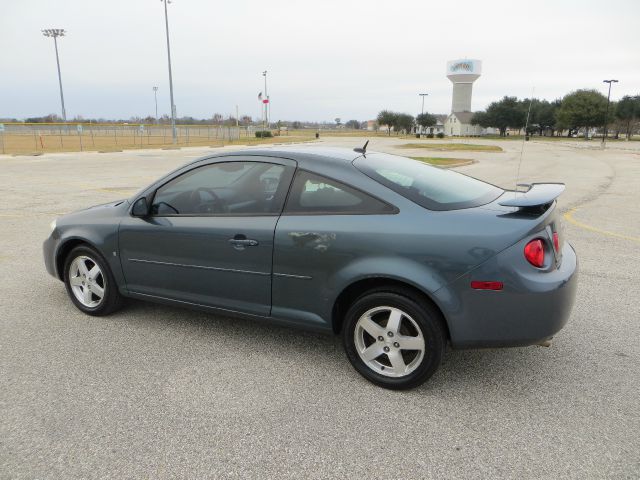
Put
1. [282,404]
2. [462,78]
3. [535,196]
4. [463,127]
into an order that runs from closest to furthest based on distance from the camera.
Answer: [282,404]
[535,196]
[463,127]
[462,78]

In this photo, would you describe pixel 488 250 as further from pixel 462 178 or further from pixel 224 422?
pixel 224 422

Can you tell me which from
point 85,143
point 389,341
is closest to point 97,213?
point 389,341

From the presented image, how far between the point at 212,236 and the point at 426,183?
1.58 m

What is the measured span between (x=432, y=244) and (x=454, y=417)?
1.01m

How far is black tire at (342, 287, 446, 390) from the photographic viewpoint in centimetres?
297

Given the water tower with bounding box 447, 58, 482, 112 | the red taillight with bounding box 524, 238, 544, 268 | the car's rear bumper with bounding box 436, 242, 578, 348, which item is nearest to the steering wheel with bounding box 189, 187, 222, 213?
the car's rear bumper with bounding box 436, 242, 578, 348

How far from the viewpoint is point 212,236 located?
11.8 ft

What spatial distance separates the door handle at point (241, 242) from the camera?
3.43m

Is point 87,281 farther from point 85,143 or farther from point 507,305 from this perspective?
point 85,143

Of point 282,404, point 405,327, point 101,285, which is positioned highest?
Answer: point 405,327

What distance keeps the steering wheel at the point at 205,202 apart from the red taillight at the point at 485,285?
75.5 inches

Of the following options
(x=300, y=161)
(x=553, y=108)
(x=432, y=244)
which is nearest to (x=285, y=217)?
(x=300, y=161)

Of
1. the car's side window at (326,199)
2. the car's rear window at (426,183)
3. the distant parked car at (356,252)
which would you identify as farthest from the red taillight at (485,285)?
the car's side window at (326,199)

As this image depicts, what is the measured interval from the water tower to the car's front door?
427 feet
